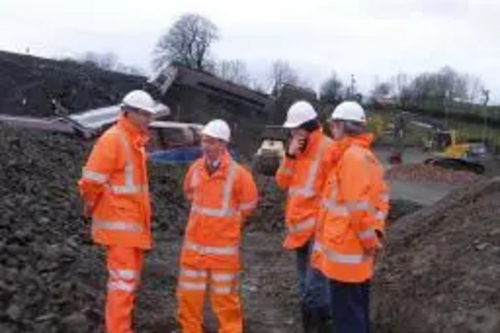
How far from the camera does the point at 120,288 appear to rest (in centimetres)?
728

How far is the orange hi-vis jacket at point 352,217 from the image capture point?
6.46 meters

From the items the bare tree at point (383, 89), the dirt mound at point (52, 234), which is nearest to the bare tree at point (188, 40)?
the bare tree at point (383, 89)

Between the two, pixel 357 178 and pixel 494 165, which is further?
pixel 494 165

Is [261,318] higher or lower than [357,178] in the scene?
lower

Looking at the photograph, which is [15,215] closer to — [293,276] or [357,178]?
[293,276]

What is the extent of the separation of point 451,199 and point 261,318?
6612mm

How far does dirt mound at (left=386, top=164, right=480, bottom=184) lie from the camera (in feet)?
104

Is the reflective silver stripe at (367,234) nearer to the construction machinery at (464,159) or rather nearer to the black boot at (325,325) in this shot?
the black boot at (325,325)

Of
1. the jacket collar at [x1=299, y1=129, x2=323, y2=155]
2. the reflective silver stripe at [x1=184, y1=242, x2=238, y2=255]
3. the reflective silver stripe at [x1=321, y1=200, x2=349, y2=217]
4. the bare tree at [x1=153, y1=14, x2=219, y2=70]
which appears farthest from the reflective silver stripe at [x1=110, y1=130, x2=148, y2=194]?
the bare tree at [x1=153, y1=14, x2=219, y2=70]

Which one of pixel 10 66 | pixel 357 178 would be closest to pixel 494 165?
pixel 10 66

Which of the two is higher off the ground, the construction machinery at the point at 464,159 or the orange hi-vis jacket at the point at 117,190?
the orange hi-vis jacket at the point at 117,190

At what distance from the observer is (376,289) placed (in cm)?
923

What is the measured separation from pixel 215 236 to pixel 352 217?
1587 millimetres

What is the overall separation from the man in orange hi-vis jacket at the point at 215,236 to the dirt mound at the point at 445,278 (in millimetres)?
1577
